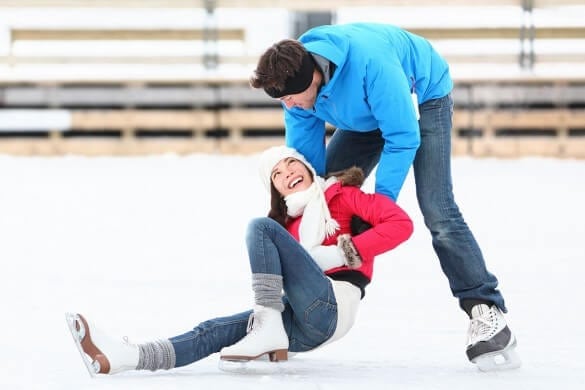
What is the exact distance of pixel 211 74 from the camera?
382 inches

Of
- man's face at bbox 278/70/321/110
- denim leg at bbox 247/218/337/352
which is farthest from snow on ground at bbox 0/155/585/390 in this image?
man's face at bbox 278/70/321/110

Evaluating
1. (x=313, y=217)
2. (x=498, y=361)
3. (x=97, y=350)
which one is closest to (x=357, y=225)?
(x=313, y=217)

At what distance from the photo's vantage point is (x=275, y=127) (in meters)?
9.66

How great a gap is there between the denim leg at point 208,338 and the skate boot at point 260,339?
0.06 m

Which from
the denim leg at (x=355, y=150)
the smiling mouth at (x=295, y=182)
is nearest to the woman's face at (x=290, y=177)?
the smiling mouth at (x=295, y=182)

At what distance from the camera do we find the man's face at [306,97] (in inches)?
96.0

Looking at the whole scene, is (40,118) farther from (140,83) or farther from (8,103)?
(140,83)

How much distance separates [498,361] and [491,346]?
48 mm

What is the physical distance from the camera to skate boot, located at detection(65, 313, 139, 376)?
2.31 m

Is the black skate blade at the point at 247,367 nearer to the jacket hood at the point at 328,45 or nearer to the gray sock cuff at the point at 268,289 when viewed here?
the gray sock cuff at the point at 268,289

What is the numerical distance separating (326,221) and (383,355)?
1.39 ft

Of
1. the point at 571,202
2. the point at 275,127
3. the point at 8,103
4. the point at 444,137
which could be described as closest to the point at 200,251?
the point at 444,137

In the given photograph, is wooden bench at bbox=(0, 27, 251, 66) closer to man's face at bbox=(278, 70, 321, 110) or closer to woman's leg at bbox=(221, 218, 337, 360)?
man's face at bbox=(278, 70, 321, 110)

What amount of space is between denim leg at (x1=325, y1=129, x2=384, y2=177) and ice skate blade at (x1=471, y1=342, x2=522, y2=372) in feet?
1.85
